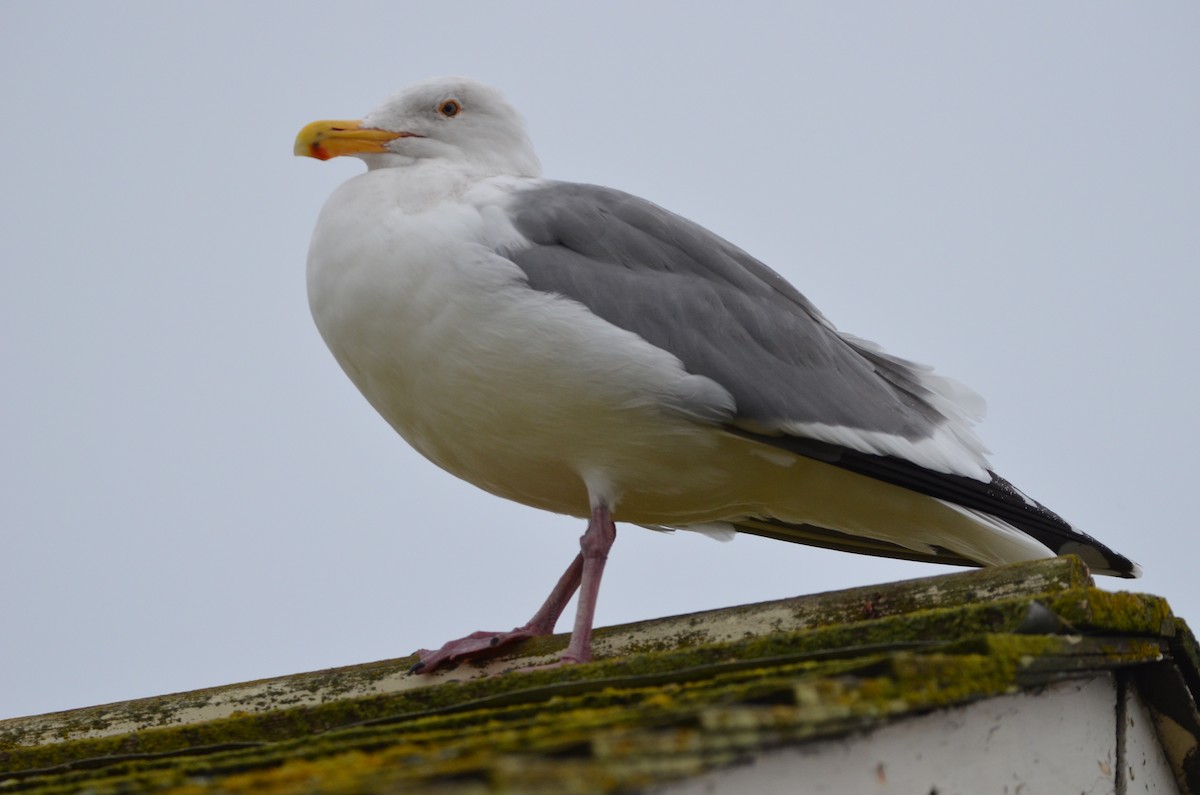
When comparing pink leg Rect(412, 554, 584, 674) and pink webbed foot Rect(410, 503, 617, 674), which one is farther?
pink leg Rect(412, 554, 584, 674)

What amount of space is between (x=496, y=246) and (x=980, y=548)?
1779mm

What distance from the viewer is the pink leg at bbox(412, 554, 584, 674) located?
4.20 meters

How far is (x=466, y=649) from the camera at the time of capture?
4.25m

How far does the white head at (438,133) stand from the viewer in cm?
513

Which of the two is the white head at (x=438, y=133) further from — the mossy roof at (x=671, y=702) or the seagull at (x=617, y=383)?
the mossy roof at (x=671, y=702)

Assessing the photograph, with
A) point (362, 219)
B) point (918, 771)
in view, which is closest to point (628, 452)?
point (362, 219)

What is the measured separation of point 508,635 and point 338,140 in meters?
1.89

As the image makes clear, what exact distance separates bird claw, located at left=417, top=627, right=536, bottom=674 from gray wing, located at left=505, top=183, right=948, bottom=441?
3.09ft

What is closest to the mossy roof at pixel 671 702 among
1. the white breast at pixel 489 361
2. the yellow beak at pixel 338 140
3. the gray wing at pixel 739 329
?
the white breast at pixel 489 361

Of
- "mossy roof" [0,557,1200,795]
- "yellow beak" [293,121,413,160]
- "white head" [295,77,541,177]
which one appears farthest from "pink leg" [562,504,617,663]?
"yellow beak" [293,121,413,160]

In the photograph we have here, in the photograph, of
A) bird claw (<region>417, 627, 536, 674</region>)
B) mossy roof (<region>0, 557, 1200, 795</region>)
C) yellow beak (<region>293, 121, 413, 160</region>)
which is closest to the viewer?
mossy roof (<region>0, 557, 1200, 795</region>)

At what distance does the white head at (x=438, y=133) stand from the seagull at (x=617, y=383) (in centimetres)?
31

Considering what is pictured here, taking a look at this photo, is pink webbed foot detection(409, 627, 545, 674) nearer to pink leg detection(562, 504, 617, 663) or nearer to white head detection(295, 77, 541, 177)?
pink leg detection(562, 504, 617, 663)

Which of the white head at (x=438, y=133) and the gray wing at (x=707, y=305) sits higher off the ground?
the white head at (x=438, y=133)
